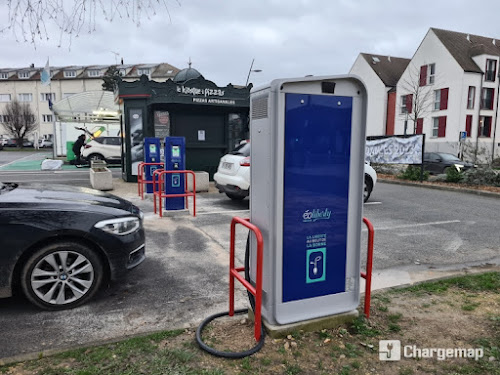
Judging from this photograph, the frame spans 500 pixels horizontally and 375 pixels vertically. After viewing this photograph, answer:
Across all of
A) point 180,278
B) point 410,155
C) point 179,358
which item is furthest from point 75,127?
point 179,358

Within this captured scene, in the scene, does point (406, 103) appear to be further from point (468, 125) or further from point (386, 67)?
point (386, 67)

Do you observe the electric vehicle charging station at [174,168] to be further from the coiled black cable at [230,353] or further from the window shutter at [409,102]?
the window shutter at [409,102]

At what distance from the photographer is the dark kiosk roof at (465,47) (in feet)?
99.0

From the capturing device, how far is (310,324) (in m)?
3.13

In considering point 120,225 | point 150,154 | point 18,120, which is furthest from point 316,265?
point 18,120

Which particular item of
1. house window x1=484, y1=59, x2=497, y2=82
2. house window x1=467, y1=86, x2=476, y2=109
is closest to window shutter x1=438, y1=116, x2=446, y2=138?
house window x1=467, y1=86, x2=476, y2=109

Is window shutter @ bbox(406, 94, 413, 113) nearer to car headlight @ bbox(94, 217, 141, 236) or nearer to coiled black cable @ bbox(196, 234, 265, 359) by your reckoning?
car headlight @ bbox(94, 217, 141, 236)

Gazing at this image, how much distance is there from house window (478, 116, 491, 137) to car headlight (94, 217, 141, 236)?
34117 mm

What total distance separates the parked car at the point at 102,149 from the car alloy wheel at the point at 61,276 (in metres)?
18.8

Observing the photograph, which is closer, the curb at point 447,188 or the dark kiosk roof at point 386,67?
the curb at point 447,188

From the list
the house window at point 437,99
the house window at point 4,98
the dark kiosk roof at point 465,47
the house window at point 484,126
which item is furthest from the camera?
the house window at point 4,98

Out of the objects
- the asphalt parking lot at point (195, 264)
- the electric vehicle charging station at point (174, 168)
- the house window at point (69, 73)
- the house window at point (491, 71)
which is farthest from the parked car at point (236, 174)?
the house window at point (69, 73)

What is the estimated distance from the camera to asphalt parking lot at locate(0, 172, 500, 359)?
329cm

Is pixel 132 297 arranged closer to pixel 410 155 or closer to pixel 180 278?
pixel 180 278
